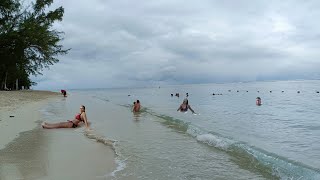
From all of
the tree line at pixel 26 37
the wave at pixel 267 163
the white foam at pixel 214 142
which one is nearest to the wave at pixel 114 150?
the wave at pixel 267 163

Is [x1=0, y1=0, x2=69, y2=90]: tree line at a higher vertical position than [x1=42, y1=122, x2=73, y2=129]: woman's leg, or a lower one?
higher

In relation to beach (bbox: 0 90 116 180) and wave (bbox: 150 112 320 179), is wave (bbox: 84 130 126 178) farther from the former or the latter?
wave (bbox: 150 112 320 179)

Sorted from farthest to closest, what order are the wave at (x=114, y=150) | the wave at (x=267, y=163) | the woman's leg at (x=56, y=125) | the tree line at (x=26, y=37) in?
1. the tree line at (x=26, y=37)
2. the woman's leg at (x=56, y=125)
3. the wave at (x=267, y=163)
4. the wave at (x=114, y=150)

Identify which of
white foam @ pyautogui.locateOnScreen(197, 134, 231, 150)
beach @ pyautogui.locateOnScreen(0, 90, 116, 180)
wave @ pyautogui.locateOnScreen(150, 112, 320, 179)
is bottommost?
wave @ pyautogui.locateOnScreen(150, 112, 320, 179)

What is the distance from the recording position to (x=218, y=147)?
11.9 meters

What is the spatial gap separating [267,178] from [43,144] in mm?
6575

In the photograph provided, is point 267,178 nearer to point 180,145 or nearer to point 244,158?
point 244,158

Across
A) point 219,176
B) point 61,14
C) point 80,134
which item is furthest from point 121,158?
point 61,14

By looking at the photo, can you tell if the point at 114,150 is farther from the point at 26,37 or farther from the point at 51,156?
the point at 26,37

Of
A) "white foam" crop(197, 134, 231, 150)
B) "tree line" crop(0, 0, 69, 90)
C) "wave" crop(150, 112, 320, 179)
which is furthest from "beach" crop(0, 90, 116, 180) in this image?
"tree line" crop(0, 0, 69, 90)

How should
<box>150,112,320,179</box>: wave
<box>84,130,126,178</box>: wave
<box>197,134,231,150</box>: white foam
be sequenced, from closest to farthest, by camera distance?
<box>84,130,126,178</box>: wave
<box>150,112,320,179</box>: wave
<box>197,134,231,150</box>: white foam

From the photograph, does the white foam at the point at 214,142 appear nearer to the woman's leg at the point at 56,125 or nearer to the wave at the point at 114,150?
the wave at the point at 114,150

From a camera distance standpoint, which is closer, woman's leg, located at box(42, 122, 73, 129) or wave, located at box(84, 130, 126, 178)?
wave, located at box(84, 130, 126, 178)

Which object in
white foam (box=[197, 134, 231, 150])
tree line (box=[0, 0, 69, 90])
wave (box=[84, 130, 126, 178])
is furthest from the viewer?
tree line (box=[0, 0, 69, 90])
